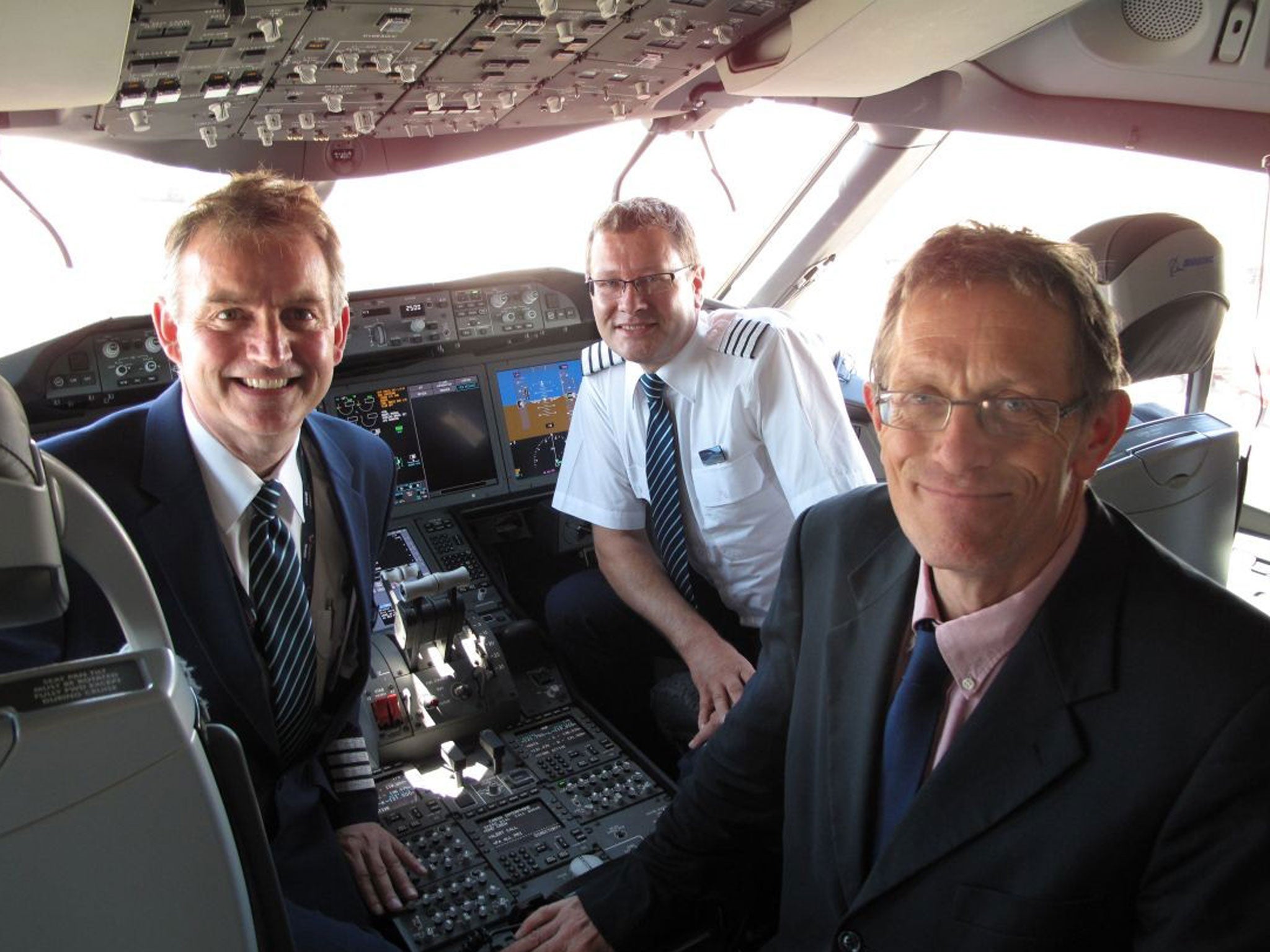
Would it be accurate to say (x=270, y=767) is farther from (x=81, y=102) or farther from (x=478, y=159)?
(x=478, y=159)

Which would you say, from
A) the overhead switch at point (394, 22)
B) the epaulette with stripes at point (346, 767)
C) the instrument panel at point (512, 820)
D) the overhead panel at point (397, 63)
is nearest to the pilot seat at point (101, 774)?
the instrument panel at point (512, 820)

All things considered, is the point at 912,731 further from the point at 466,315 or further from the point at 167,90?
the point at 466,315

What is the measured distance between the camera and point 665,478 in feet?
7.93

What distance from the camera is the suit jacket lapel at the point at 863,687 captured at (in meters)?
1.17

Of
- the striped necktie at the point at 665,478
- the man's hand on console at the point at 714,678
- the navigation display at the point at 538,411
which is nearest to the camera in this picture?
the man's hand on console at the point at 714,678

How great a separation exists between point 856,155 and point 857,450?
239cm

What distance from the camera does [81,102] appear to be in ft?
6.32

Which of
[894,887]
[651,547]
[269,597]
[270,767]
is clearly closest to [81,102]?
[269,597]

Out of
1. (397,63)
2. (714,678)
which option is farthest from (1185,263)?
(397,63)

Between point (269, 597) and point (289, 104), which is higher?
point (289, 104)

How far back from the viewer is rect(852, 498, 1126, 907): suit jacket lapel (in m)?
1.00

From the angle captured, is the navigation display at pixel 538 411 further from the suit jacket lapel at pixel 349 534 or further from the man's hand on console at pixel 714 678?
the suit jacket lapel at pixel 349 534

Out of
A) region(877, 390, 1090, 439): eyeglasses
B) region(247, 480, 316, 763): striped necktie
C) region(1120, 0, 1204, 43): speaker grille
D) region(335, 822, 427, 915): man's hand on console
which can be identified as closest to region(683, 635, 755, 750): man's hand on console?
region(335, 822, 427, 915): man's hand on console

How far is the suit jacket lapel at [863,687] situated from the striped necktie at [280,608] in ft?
2.93
